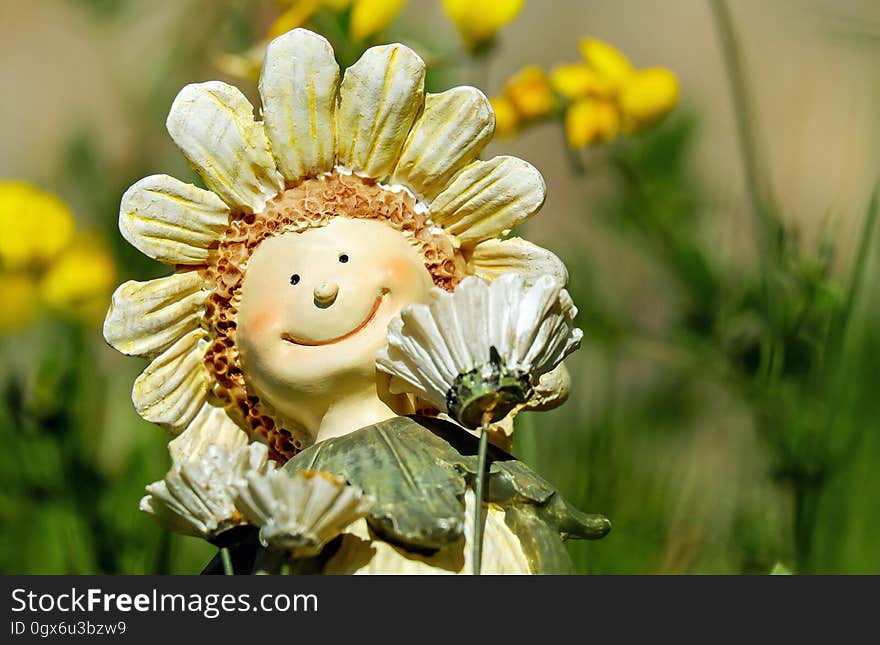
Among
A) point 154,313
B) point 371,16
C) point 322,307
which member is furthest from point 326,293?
point 371,16

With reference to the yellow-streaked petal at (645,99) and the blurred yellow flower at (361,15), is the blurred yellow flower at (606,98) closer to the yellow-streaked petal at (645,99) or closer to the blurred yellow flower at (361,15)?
the yellow-streaked petal at (645,99)

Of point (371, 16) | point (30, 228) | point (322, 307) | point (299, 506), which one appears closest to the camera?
point (299, 506)

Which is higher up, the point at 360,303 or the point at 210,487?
the point at 360,303

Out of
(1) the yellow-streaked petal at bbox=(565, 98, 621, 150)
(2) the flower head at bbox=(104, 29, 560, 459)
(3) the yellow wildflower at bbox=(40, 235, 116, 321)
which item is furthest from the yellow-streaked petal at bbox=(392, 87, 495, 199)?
(3) the yellow wildflower at bbox=(40, 235, 116, 321)

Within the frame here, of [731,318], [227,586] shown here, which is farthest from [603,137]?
[227,586]

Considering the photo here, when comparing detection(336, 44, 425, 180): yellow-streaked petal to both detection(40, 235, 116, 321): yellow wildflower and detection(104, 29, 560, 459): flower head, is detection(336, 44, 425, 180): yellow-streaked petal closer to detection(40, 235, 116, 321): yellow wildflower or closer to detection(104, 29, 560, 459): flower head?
detection(104, 29, 560, 459): flower head

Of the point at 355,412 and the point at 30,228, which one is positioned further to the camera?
the point at 30,228

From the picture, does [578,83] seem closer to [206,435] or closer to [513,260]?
[513,260]

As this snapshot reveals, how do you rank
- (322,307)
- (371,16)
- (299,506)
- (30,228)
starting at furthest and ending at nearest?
(30,228) < (371,16) < (322,307) < (299,506)
